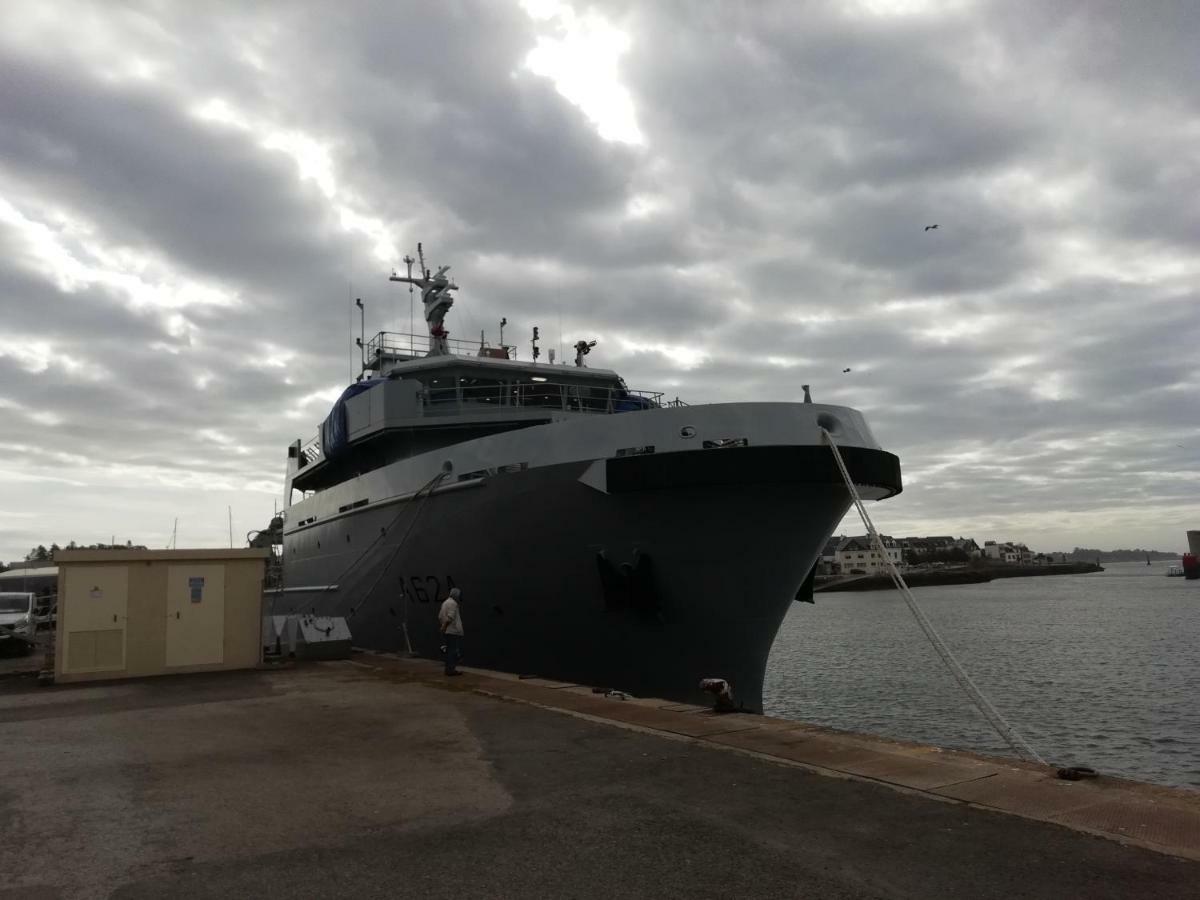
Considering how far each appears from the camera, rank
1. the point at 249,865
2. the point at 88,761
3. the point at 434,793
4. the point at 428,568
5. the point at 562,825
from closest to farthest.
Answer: the point at 249,865 < the point at 562,825 < the point at 434,793 < the point at 88,761 < the point at 428,568

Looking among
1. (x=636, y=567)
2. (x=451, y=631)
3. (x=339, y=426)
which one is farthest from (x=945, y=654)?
(x=339, y=426)

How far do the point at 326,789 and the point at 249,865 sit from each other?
1.49m

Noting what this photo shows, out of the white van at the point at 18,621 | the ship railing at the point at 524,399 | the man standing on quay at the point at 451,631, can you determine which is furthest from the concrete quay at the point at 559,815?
the white van at the point at 18,621

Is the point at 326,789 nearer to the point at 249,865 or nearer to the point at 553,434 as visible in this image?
the point at 249,865

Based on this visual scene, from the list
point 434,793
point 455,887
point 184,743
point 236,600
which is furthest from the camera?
point 236,600

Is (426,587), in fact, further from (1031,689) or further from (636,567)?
(1031,689)

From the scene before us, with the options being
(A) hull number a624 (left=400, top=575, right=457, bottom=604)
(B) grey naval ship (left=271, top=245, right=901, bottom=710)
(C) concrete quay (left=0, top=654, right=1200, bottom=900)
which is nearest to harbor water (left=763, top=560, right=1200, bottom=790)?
(B) grey naval ship (left=271, top=245, right=901, bottom=710)

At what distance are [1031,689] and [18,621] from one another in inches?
1068

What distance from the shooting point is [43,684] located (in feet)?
37.3

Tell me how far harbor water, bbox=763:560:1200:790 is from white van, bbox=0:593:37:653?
17.1m

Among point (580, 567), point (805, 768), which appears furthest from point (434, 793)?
point (580, 567)

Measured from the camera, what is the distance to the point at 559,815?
4.86 meters

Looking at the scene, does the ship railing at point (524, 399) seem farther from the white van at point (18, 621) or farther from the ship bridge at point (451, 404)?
the white van at point (18, 621)

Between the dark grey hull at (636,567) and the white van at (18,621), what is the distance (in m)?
10.9
